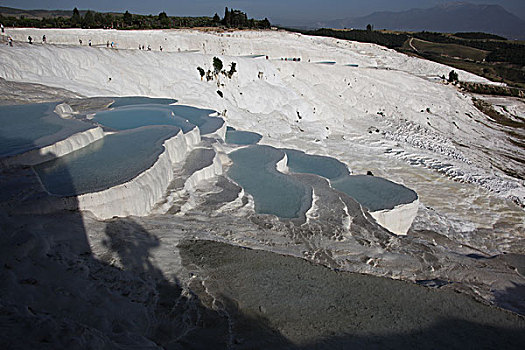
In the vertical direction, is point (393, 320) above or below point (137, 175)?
below

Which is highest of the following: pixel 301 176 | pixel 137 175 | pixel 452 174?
pixel 137 175

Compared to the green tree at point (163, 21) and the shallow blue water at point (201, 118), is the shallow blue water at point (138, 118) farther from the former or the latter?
the green tree at point (163, 21)

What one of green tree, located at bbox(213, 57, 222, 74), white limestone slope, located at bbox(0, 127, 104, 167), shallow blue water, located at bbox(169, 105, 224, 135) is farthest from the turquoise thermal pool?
green tree, located at bbox(213, 57, 222, 74)

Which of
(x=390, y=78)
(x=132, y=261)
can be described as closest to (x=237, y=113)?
(x=132, y=261)

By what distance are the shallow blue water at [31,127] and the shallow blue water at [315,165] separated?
6.03 metres

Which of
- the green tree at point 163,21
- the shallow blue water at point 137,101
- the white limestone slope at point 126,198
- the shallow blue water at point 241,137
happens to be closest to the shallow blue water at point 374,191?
the shallow blue water at point 241,137

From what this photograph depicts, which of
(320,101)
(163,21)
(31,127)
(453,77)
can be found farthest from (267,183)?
(163,21)

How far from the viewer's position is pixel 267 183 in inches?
335

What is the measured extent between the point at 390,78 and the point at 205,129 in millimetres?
18782

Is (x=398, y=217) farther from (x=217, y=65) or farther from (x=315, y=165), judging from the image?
(x=217, y=65)

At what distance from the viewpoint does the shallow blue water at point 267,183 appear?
7.33 meters

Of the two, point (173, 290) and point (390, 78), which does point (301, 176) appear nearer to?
point (173, 290)

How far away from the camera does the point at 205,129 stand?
11.1 meters

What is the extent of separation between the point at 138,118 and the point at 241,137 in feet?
11.8
